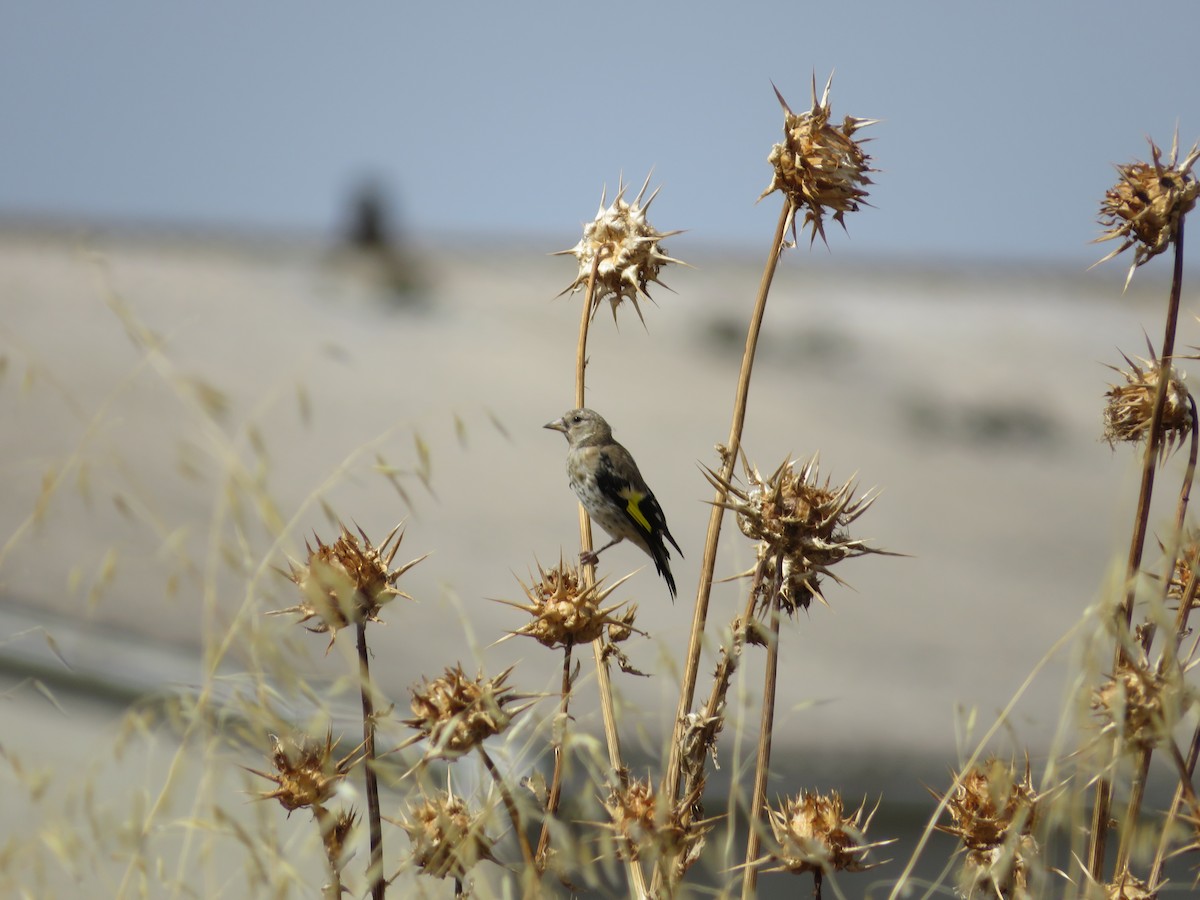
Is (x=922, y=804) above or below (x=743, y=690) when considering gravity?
below

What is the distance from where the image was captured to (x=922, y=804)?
656 cm

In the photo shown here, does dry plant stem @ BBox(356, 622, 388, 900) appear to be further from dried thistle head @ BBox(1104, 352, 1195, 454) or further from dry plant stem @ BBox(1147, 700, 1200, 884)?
dried thistle head @ BBox(1104, 352, 1195, 454)

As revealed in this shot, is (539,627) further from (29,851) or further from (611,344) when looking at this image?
(611,344)

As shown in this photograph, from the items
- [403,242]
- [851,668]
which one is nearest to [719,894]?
[851,668]

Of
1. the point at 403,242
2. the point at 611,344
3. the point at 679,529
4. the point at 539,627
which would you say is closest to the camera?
the point at 539,627

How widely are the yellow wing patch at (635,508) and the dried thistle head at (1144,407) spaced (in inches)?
97.5

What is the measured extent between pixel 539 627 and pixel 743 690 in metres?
0.37

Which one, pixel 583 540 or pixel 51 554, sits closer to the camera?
pixel 583 540

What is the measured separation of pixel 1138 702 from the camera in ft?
6.36

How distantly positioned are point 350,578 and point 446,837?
17.9 inches

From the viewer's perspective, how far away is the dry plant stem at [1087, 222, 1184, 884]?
6.58ft

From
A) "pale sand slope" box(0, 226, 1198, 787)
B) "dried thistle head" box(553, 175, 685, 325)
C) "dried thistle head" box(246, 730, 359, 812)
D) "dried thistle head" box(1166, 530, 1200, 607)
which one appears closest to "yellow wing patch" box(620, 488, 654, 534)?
"pale sand slope" box(0, 226, 1198, 787)

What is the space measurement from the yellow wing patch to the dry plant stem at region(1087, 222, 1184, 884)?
2657 millimetres

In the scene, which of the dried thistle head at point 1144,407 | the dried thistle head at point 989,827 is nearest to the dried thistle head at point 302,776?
the dried thistle head at point 989,827
